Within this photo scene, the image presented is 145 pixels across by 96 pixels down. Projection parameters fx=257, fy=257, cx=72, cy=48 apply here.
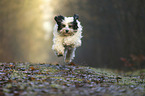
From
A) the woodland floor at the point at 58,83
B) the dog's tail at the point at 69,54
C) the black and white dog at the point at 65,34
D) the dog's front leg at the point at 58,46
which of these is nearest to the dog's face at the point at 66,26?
the black and white dog at the point at 65,34

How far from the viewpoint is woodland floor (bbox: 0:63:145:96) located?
6461mm

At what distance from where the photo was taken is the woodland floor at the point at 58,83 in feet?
21.2

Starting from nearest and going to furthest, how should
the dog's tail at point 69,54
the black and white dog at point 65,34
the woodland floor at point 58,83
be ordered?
1. the woodland floor at point 58,83
2. the black and white dog at point 65,34
3. the dog's tail at point 69,54

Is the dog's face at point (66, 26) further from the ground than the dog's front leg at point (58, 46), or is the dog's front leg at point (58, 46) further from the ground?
the dog's face at point (66, 26)

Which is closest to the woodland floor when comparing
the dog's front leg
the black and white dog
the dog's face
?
the dog's front leg

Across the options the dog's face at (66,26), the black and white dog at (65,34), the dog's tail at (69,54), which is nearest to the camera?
the dog's face at (66,26)

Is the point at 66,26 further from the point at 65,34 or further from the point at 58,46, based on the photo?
the point at 58,46

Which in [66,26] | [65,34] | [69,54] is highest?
[66,26]

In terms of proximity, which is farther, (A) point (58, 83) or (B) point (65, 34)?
(B) point (65, 34)

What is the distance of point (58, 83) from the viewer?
766 centimetres

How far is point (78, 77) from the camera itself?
916 centimetres

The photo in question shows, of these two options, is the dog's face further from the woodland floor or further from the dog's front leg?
the woodland floor

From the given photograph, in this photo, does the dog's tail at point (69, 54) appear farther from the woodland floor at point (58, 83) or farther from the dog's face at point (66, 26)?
the woodland floor at point (58, 83)

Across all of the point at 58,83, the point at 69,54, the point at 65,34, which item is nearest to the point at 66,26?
the point at 65,34
